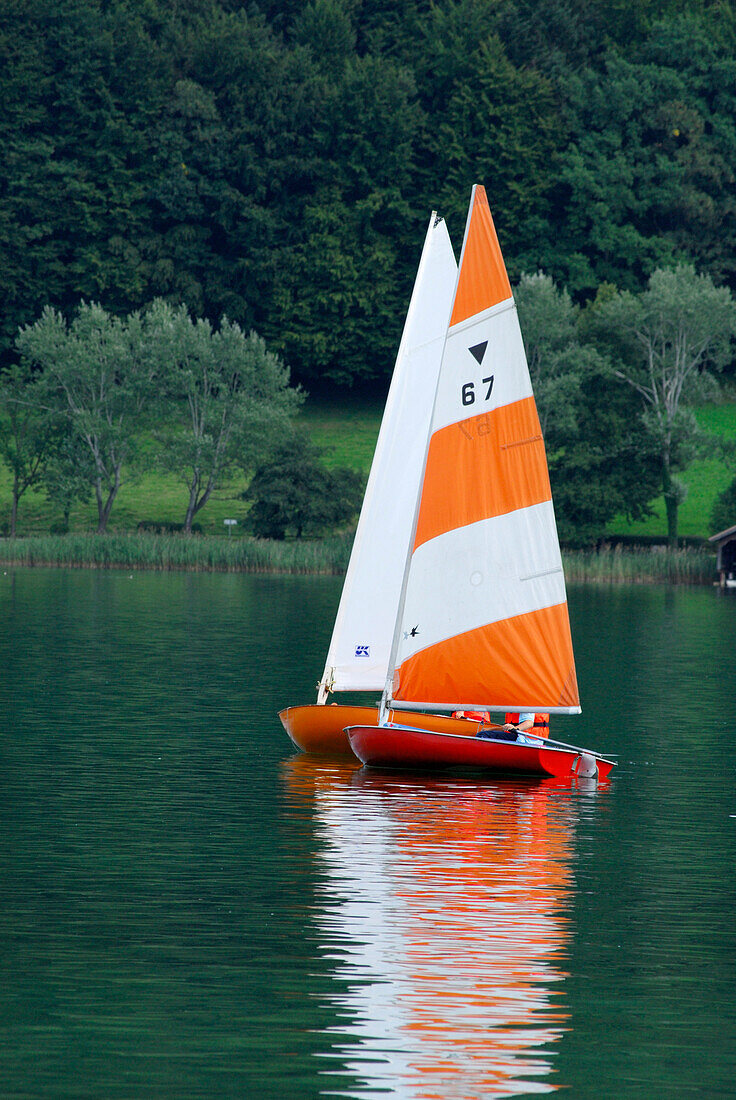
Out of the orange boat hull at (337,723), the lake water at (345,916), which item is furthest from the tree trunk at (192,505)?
the orange boat hull at (337,723)

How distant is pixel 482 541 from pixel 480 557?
223 mm

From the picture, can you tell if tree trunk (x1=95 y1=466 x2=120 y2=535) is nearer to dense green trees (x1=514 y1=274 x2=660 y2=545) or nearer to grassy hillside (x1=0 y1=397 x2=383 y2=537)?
grassy hillside (x1=0 y1=397 x2=383 y2=537)

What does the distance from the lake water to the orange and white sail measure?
1.41 meters

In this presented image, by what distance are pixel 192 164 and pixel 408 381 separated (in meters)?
98.5

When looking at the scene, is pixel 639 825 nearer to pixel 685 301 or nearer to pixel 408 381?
pixel 408 381

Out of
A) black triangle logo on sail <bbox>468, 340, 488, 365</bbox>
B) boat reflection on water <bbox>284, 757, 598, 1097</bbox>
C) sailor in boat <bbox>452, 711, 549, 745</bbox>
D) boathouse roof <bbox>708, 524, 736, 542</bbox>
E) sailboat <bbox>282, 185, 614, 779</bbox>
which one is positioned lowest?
boat reflection on water <bbox>284, 757, 598, 1097</bbox>

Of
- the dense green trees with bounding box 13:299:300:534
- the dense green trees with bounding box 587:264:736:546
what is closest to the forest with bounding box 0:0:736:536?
the dense green trees with bounding box 13:299:300:534

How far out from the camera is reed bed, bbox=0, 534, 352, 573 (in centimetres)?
7631

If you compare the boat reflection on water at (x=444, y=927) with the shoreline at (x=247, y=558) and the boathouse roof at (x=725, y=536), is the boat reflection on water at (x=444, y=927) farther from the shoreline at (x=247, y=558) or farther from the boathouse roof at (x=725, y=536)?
the shoreline at (x=247, y=558)

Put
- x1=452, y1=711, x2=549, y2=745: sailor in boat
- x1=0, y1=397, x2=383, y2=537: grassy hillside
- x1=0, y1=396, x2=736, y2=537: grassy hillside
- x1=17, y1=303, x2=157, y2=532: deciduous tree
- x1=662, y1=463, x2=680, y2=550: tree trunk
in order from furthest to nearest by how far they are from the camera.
A: x1=0, y1=397, x2=383, y2=537: grassy hillside → x1=0, y1=396, x2=736, y2=537: grassy hillside → x1=17, y1=303, x2=157, y2=532: deciduous tree → x1=662, y1=463, x2=680, y2=550: tree trunk → x1=452, y1=711, x2=549, y2=745: sailor in boat

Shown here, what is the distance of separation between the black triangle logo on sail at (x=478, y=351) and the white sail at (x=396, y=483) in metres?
1.94

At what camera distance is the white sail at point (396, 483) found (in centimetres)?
2398

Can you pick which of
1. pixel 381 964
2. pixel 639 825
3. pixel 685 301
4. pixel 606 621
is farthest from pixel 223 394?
pixel 381 964

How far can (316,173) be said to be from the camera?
12019 centimetres
